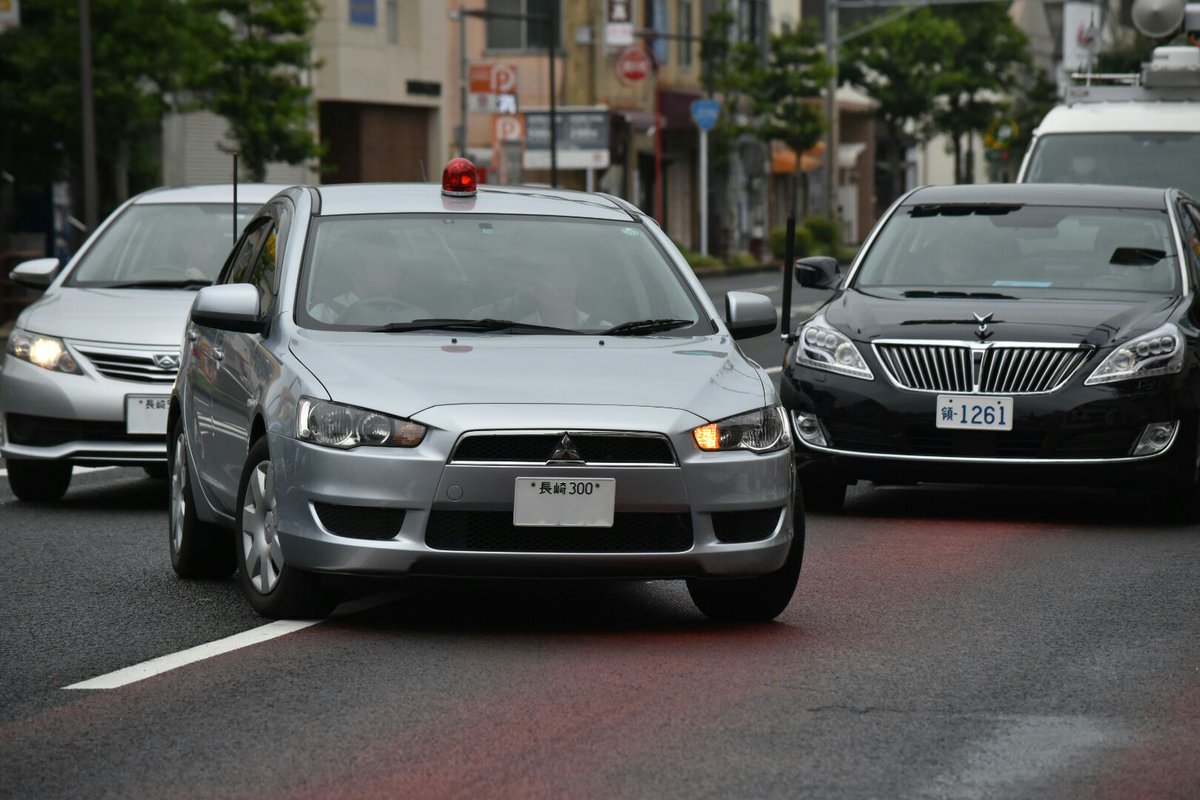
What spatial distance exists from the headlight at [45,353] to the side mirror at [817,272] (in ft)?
12.1

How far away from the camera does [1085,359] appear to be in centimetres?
Answer: 1120

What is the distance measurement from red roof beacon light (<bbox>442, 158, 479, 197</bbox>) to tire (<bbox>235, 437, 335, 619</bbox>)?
1377mm

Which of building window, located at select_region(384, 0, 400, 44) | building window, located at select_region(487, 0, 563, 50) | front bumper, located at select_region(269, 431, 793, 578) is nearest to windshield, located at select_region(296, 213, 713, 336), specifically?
front bumper, located at select_region(269, 431, 793, 578)

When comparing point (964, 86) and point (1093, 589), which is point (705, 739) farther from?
point (964, 86)

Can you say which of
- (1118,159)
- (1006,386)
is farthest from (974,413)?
(1118,159)

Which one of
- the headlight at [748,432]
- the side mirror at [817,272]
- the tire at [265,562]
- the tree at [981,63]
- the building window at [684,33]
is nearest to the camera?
the headlight at [748,432]

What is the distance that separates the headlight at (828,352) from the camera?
37.6 ft

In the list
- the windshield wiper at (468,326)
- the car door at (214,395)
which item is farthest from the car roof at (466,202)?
the windshield wiper at (468,326)

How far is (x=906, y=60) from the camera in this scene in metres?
80.9

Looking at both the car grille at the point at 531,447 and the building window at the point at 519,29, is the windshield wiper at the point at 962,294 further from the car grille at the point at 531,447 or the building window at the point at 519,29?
the building window at the point at 519,29

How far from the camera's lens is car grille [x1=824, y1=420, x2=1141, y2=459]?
1116 centimetres

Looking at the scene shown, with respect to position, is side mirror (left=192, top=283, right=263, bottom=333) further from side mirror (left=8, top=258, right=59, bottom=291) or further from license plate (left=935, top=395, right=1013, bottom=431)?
side mirror (left=8, top=258, right=59, bottom=291)

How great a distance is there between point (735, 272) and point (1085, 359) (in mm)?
43709

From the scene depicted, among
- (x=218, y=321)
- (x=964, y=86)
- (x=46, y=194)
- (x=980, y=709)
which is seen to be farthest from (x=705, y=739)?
(x=964, y=86)
